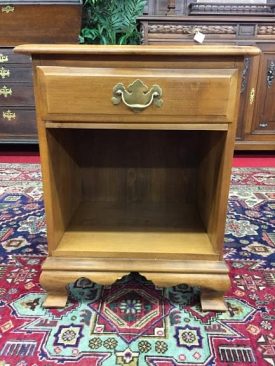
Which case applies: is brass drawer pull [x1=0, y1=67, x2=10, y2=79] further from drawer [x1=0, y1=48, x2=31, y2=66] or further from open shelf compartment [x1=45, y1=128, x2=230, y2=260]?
open shelf compartment [x1=45, y1=128, x2=230, y2=260]

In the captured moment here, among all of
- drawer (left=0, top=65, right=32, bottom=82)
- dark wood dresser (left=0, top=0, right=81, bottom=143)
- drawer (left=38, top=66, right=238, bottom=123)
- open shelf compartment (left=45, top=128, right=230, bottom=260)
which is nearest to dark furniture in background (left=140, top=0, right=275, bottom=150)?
dark wood dresser (left=0, top=0, right=81, bottom=143)

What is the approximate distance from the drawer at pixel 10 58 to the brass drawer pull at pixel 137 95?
65.6 inches

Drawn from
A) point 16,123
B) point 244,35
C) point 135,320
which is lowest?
point 135,320

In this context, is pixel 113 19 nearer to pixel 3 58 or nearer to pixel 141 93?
→ pixel 3 58

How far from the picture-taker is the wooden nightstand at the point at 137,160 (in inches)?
30.7

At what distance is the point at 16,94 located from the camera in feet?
7.46

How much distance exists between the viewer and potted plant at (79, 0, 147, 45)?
2373mm

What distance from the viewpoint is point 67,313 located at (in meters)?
0.94

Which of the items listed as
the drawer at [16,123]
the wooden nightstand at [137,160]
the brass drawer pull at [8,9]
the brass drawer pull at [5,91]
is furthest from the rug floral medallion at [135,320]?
the brass drawer pull at [8,9]

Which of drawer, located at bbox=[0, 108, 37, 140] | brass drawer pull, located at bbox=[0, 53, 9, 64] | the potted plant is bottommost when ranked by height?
drawer, located at bbox=[0, 108, 37, 140]

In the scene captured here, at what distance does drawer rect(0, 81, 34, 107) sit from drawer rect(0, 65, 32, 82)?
0.10 ft

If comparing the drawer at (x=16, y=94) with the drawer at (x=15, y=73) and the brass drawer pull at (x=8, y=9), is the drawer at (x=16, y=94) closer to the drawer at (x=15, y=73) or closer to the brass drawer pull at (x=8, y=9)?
the drawer at (x=15, y=73)

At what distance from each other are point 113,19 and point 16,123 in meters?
0.99

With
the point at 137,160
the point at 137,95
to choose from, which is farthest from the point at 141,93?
the point at 137,160
